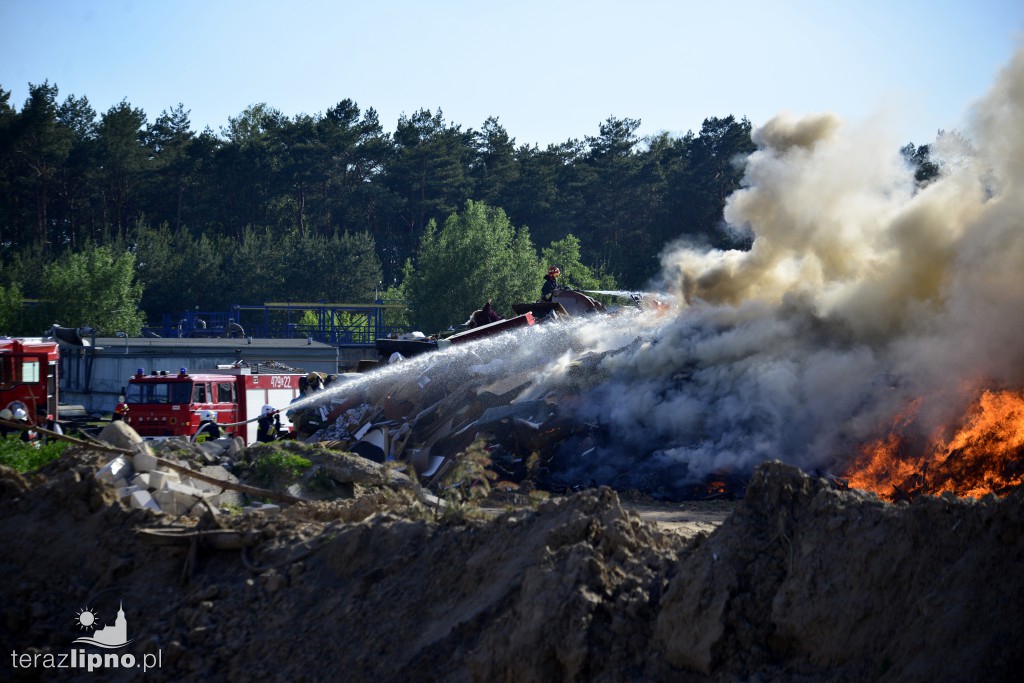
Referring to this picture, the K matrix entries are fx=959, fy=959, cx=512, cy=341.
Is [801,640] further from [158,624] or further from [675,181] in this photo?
[675,181]

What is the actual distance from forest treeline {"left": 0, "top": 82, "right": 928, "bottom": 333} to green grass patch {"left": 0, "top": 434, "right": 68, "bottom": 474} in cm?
4310

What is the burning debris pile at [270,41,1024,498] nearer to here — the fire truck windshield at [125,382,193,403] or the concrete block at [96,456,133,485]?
the fire truck windshield at [125,382,193,403]

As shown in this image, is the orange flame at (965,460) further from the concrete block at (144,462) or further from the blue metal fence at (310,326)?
the blue metal fence at (310,326)

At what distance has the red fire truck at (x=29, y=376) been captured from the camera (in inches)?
890

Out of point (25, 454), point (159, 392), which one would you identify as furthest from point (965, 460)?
point (159, 392)

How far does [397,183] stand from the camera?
6919 cm

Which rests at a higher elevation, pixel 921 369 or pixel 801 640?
pixel 921 369

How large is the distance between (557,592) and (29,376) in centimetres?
2062

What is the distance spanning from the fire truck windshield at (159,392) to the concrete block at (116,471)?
1323cm

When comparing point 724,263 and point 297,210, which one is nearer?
point 724,263

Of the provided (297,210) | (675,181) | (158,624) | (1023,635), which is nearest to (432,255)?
(675,181)

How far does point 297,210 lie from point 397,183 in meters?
8.09

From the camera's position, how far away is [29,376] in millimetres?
23062

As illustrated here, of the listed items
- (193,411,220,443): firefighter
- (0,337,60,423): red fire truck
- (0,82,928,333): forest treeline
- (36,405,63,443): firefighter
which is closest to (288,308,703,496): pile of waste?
(193,411,220,443): firefighter
